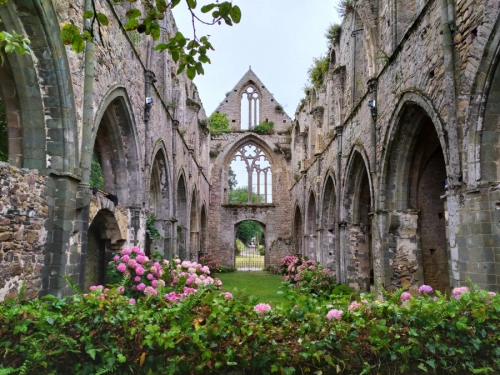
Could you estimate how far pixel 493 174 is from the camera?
510 cm

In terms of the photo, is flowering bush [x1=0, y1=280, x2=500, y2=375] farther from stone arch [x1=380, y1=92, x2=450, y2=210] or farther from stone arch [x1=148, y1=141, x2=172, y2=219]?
stone arch [x1=148, y1=141, x2=172, y2=219]

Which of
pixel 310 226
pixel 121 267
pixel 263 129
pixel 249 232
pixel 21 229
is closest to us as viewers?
pixel 21 229

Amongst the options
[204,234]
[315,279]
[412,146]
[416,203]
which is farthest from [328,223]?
[204,234]

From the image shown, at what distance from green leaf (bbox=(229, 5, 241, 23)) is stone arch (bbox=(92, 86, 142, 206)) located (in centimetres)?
616

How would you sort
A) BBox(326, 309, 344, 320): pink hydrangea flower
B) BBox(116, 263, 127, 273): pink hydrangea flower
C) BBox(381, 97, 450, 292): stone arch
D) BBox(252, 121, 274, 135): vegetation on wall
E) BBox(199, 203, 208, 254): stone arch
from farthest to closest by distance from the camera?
1. BBox(252, 121, 274, 135): vegetation on wall
2. BBox(199, 203, 208, 254): stone arch
3. BBox(381, 97, 450, 292): stone arch
4. BBox(116, 263, 127, 273): pink hydrangea flower
5. BBox(326, 309, 344, 320): pink hydrangea flower

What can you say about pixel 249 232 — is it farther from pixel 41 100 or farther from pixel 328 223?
pixel 41 100

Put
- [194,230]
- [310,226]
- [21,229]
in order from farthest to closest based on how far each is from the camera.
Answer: [194,230], [310,226], [21,229]

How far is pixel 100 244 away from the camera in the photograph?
9.04 metres

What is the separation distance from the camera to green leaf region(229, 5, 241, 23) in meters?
2.53

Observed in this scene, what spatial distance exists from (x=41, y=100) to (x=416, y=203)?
716 cm

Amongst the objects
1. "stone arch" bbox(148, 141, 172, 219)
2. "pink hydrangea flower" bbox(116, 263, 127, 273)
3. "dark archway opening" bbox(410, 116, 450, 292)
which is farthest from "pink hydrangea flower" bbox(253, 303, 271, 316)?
"stone arch" bbox(148, 141, 172, 219)

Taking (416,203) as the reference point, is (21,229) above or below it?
below

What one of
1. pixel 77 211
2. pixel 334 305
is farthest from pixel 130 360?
pixel 77 211

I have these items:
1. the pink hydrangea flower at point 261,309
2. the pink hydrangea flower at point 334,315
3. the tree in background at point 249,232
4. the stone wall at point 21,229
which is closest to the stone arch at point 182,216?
the stone wall at point 21,229
